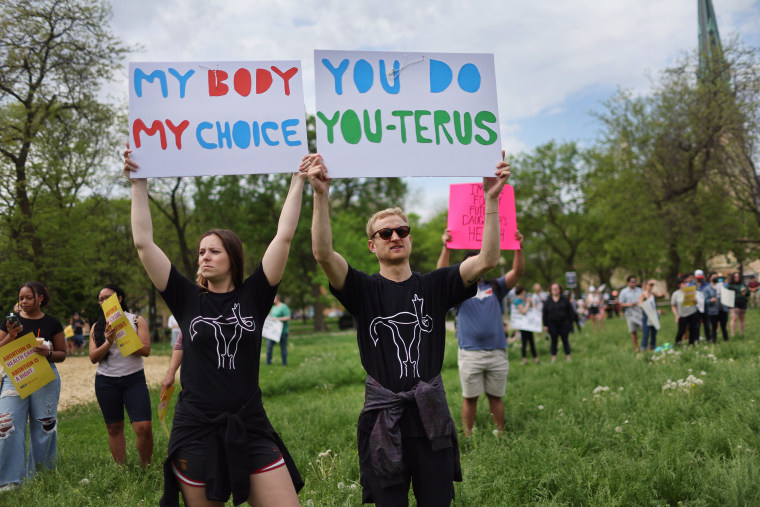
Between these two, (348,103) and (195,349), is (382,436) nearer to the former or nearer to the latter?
(195,349)

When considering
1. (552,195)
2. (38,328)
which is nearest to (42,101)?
(38,328)

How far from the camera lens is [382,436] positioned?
8.63ft

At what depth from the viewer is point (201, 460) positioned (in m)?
2.53

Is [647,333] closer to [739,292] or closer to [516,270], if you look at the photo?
[739,292]

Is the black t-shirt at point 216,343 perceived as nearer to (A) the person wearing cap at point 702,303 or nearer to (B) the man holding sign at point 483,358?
(B) the man holding sign at point 483,358

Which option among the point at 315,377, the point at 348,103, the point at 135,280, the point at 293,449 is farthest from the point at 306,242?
the point at 348,103

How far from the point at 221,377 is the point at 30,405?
12.2ft

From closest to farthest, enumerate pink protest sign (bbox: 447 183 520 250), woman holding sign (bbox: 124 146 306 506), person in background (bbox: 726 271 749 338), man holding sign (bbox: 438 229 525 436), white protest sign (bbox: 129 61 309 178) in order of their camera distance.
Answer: woman holding sign (bbox: 124 146 306 506)
white protest sign (bbox: 129 61 309 178)
pink protest sign (bbox: 447 183 520 250)
man holding sign (bbox: 438 229 525 436)
person in background (bbox: 726 271 749 338)

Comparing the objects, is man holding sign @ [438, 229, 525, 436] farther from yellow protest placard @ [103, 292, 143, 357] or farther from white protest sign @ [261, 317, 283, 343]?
white protest sign @ [261, 317, 283, 343]

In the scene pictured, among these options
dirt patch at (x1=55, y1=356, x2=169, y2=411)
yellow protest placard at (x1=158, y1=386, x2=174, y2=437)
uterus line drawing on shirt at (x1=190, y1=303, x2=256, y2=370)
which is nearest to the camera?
uterus line drawing on shirt at (x1=190, y1=303, x2=256, y2=370)

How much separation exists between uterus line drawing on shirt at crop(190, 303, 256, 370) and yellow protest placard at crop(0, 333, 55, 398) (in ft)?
10.8

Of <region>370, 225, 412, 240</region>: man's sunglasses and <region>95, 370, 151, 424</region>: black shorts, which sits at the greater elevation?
<region>370, 225, 412, 240</region>: man's sunglasses

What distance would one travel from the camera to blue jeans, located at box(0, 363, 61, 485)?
15.9 feet

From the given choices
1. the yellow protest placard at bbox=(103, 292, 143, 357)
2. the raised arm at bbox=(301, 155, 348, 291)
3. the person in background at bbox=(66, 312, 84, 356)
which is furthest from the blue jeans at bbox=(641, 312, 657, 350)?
the person in background at bbox=(66, 312, 84, 356)
